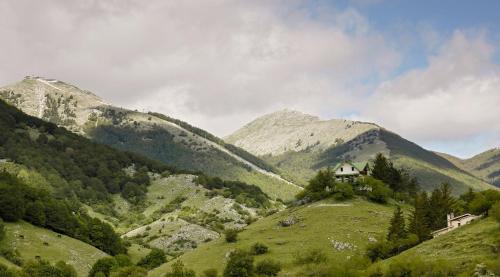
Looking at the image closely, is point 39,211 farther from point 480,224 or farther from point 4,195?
point 480,224

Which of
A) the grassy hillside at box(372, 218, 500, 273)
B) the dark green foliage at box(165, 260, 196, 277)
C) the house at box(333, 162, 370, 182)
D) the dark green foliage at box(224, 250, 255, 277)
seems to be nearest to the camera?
the grassy hillside at box(372, 218, 500, 273)

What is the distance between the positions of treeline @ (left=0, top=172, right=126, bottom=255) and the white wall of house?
225 ft

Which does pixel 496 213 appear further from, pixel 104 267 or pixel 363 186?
pixel 104 267

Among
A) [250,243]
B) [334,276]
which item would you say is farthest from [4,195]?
[334,276]

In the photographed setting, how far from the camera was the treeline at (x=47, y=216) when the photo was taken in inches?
5817

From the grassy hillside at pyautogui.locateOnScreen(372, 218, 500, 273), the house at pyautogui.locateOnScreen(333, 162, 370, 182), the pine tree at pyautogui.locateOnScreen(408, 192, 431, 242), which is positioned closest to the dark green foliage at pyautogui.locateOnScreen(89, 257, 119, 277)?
the house at pyautogui.locateOnScreen(333, 162, 370, 182)

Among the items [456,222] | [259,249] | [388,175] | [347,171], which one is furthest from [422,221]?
[388,175]

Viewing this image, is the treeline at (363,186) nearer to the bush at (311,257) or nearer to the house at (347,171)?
the house at (347,171)

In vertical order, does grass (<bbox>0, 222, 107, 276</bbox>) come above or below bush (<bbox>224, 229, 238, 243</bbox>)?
below

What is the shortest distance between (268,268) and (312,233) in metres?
19.0

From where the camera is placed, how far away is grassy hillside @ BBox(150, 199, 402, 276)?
115 metres

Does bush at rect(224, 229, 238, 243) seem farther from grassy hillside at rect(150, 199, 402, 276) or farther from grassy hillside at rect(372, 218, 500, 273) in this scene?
grassy hillside at rect(372, 218, 500, 273)

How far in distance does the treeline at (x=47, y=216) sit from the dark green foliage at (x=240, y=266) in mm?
68442

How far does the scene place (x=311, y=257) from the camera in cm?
10725
